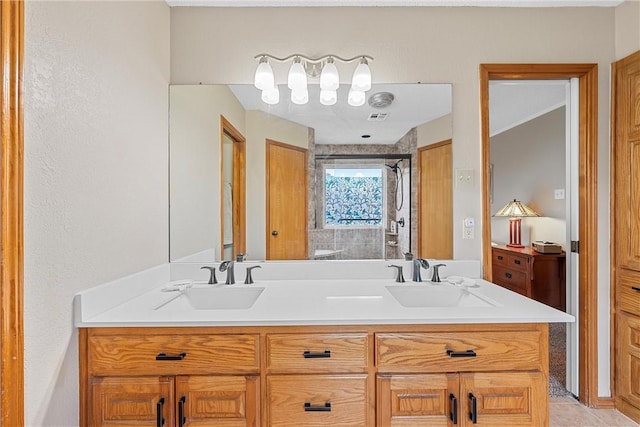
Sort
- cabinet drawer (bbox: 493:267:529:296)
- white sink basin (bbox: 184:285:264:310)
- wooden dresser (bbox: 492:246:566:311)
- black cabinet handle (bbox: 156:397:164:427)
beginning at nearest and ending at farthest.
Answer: black cabinet handle (bbox: 156:397:164:427)
white sink basin (bbox: 184:285:264:310)
wooden dresser (bbox: 492:246:566:311)
cabinet drawer (bbox: 493:267:529:296)

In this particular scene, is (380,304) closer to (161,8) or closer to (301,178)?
(301,178)

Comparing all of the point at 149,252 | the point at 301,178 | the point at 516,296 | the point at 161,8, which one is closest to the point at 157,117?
the point at 161,8

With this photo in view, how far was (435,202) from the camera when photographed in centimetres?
200

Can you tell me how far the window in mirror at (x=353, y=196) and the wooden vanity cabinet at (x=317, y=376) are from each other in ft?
2.82

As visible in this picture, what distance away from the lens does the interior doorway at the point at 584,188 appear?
195 cm

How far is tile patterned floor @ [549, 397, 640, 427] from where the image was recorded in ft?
6.16

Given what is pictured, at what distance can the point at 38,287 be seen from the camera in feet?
3.45

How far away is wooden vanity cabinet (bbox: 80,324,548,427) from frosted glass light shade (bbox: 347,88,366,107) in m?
1.28

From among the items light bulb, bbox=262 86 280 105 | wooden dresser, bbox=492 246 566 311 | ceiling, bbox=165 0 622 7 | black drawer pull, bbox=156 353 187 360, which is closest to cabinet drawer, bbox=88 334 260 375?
black drawer pull, bbox=156 353 187 360

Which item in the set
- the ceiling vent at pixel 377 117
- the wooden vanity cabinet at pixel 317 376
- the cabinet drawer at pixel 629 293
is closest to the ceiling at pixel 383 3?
the ceiling vent at pixel 377 117

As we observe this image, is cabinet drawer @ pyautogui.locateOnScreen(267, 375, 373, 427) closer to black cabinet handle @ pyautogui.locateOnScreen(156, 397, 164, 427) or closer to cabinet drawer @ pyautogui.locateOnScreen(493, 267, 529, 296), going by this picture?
black cabinet handle @ pyautogui.locateOnScreen(156, 397, 164, 427)

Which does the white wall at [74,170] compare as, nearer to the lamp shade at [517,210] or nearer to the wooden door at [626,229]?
the wooden door at [626,229]

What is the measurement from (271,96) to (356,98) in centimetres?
49

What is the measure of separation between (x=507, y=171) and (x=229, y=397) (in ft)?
14.9
